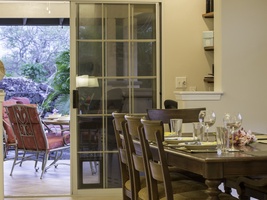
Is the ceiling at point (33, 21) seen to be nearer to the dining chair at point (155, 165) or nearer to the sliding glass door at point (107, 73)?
the sliding glass door at point (107, 73)

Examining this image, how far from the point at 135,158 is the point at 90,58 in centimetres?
265

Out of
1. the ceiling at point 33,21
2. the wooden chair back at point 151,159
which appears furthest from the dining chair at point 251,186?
the ceiling at point 33,21

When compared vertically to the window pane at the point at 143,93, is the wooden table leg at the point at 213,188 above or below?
below

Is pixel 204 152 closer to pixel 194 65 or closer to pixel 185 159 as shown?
pixel 185 159

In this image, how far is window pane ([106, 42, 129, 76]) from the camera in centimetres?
585

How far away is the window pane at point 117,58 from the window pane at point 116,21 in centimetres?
10

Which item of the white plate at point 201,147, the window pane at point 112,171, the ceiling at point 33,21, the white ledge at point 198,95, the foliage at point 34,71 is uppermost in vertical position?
the ceiling at point 33,21

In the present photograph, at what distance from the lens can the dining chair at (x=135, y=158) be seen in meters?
3.25

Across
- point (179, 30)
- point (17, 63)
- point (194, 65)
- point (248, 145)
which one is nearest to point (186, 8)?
point (179, 30)

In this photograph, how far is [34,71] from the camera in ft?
36.1

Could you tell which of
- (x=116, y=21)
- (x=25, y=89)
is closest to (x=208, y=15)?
(x=116, y=21)

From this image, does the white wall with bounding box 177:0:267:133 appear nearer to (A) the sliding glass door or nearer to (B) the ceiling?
(A) the sliding glass door

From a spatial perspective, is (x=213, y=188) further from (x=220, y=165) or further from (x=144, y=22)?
(x=144, y=22)

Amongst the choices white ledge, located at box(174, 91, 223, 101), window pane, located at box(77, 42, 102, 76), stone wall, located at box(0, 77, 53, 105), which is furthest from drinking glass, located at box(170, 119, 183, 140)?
stone wall, located at box(0, 77, 53, 105)
